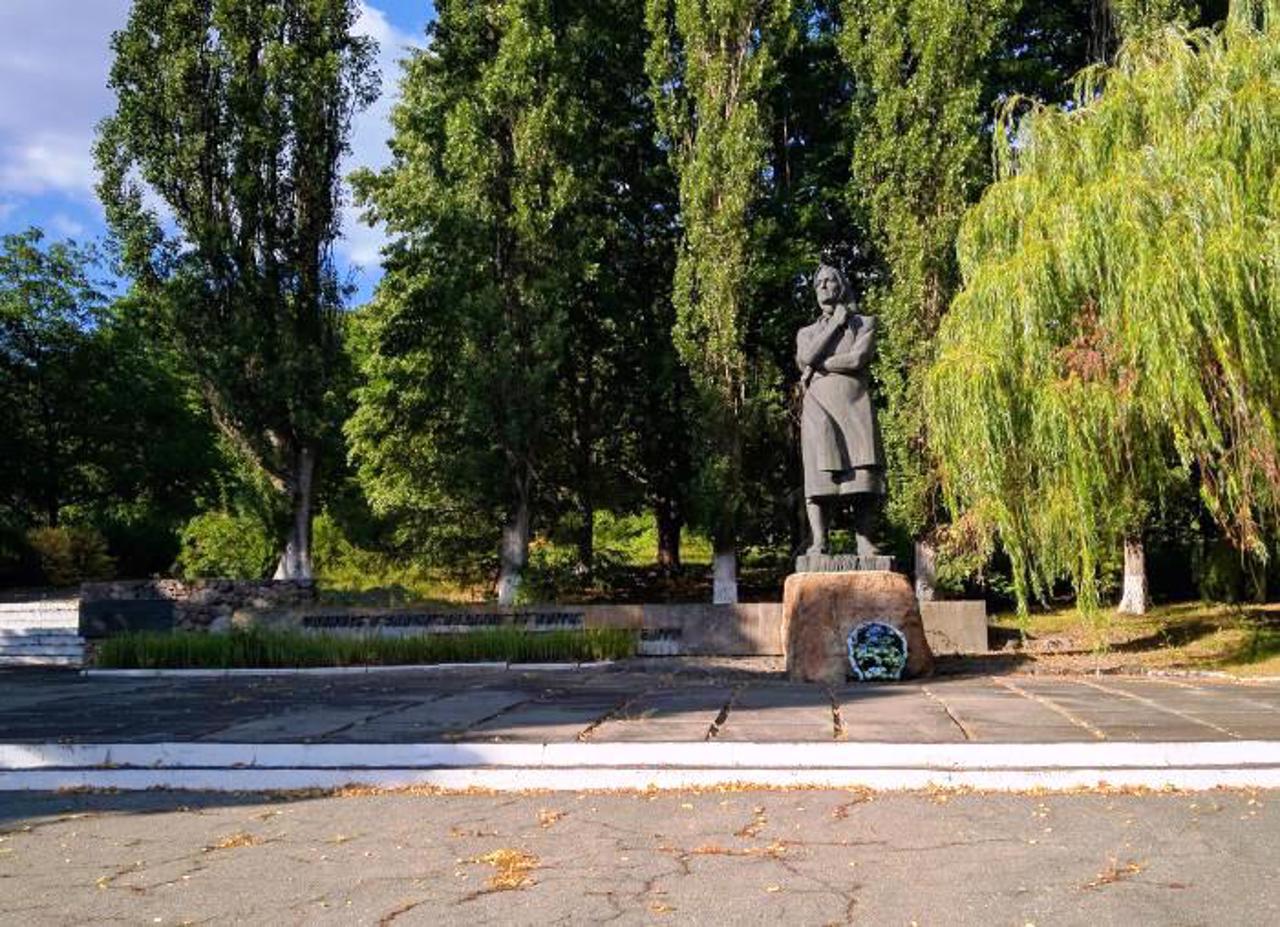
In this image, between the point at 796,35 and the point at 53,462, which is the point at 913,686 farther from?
the point at 53,462

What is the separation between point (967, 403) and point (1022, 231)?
2319mm

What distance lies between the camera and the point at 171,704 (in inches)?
412

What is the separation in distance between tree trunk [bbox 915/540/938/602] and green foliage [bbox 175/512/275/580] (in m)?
15.9

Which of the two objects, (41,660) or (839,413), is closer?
(839,413)

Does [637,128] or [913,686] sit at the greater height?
[637,128]

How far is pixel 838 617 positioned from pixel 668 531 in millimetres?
14799

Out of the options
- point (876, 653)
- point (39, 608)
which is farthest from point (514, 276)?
point (876, 653)

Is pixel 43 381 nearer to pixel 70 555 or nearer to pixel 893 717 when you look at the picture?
pixel 70 555

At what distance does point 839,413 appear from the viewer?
12445 millimetres

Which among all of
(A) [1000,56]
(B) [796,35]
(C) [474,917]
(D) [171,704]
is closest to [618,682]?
(D) [171,704]

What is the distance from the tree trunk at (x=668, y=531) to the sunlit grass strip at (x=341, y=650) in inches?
397

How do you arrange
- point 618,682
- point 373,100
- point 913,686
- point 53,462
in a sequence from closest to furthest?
1. point 913,686
2. point 618,682
3. point 373,100
4. point 53,462

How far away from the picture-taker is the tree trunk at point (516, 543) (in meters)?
21.8

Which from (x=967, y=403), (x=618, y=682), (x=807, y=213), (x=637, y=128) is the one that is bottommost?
(x=618, y=682)
